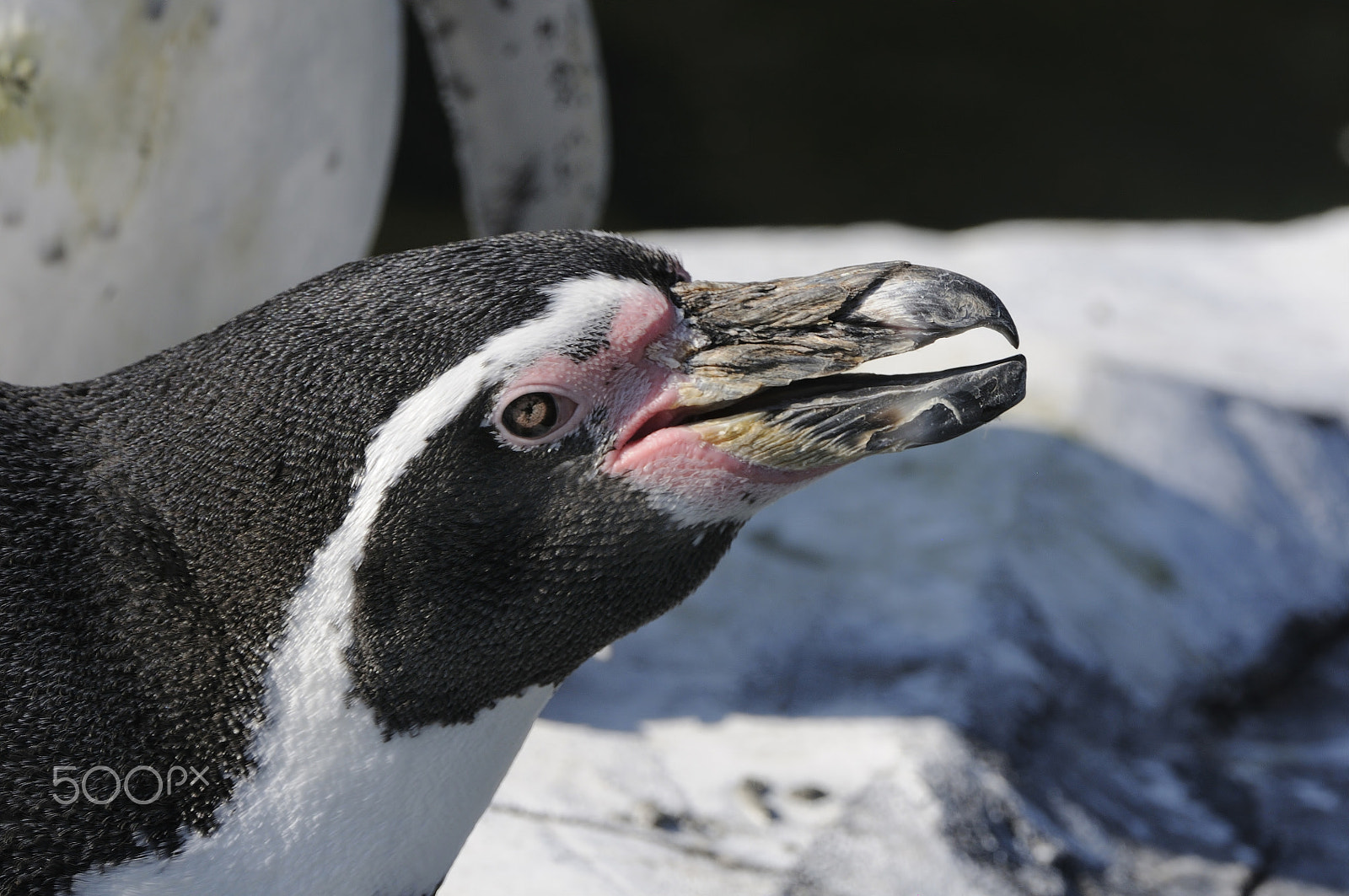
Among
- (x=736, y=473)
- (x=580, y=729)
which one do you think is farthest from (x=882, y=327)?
(x=580, y=729)

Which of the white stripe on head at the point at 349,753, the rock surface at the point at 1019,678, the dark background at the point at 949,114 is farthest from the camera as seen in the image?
the dark background at the point at 949,114

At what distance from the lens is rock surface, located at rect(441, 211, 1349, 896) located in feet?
6.20

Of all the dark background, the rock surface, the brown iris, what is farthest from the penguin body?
the dark background

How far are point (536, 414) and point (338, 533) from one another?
0.58ft

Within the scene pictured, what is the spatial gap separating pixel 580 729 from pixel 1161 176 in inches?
208

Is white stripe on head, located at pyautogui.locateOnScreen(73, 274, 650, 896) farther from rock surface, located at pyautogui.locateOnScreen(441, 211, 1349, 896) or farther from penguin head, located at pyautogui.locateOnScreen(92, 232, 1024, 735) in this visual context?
rock surface, located at pyautogui.locateOnScreen(441, 211, 1349, 896)

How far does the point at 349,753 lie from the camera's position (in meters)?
1.25

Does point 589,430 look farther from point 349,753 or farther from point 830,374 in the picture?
point 349,753

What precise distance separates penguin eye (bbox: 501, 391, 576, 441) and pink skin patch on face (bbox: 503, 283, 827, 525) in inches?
0.5

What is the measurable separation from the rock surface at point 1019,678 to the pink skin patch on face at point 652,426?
706mm

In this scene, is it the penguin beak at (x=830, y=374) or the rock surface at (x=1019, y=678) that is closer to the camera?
the penguin beak at (x=830, y=374)
